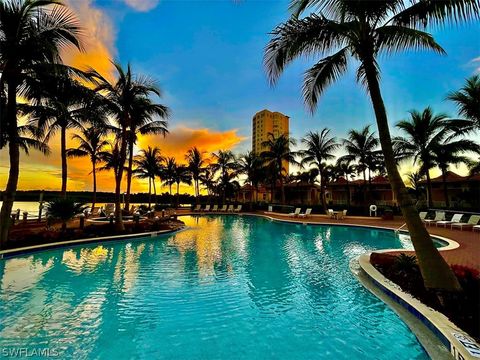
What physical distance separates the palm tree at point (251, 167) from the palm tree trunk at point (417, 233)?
2916 cm

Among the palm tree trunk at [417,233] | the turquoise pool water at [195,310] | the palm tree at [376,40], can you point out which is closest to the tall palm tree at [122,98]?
the turquoise pool water at [195,310]

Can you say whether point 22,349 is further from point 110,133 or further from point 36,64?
point 110,133

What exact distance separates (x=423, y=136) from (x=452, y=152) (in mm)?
2247

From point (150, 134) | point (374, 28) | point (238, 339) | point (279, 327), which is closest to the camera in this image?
point (238, 339)

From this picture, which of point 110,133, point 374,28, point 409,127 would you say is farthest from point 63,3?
point 409,127

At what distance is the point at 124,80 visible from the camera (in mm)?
12539

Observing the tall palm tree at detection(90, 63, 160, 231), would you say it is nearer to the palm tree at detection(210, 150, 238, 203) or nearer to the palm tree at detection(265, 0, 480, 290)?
the palm tree at detection(265, 0, 480, 290)

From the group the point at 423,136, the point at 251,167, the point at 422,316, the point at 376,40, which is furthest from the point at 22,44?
the point at 251,167

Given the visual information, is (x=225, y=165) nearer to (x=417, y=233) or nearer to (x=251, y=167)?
(x=251, y=167)

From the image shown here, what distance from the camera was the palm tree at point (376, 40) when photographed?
4.39m

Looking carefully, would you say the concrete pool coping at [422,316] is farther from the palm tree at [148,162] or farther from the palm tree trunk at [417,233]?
the palm tree at [148,162]

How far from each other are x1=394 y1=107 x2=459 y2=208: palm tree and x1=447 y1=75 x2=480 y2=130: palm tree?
228 inches

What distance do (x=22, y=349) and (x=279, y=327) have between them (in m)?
3.58

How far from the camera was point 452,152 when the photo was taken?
19.6 metres
